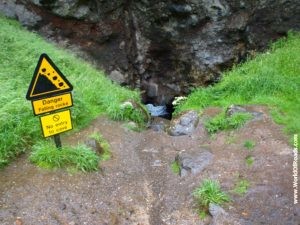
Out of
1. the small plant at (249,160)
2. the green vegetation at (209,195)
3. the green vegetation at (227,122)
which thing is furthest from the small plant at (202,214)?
the green vegetation at (227,122)

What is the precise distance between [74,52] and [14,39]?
8.74 feet

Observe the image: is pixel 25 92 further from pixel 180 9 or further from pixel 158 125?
pixel 180 9

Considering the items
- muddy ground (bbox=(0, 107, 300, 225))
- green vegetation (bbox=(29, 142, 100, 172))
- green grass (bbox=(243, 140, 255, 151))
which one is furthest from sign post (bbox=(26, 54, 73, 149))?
green grass (bbox=(243, 140, 255, 151))

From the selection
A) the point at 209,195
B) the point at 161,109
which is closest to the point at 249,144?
the point at 209,195

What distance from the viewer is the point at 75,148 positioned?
23.5 ft

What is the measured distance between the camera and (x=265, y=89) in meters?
10.3

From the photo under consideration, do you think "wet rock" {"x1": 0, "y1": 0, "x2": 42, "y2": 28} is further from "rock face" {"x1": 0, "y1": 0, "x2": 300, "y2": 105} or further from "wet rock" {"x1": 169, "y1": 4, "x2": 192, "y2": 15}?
"wet rock" {"x1": 169, "y1": 4, "x2": 192, "y2": 15}

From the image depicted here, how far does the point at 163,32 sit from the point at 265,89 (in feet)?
19.1

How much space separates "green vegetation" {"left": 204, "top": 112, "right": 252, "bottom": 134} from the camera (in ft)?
28.8

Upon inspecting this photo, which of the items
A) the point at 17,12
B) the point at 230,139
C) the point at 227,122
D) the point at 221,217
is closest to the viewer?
the point at 221,217

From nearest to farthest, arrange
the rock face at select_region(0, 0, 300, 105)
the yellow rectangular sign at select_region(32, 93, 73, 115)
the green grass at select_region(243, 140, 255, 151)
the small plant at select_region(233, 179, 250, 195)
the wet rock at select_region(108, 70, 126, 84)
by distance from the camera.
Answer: the yellow rectangular sign at select_region(32, 93, 73, 115) < the small plant at select_region(233, 179, 250, 195) < the green grass at select_region(243, 140, 255, 151) < the rock face at select_region(0, 0, 300, 105) < the wet rock at select_region(108, 70, 126, 84)

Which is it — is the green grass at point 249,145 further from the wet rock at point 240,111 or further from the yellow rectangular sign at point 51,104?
the yellow rectangular sign at point 51,104

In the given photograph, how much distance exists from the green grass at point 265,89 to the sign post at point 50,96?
15.3 feet

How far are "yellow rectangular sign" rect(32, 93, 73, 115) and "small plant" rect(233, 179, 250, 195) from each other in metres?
3.00
